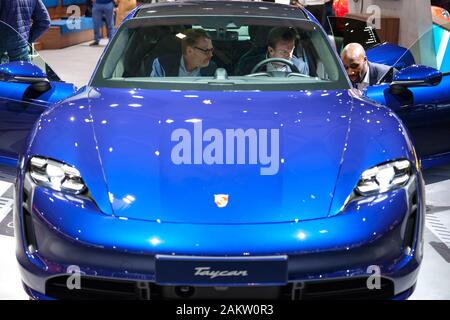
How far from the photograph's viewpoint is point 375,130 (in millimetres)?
2639

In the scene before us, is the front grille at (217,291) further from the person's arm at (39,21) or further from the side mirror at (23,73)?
the person's arm at (39,21)

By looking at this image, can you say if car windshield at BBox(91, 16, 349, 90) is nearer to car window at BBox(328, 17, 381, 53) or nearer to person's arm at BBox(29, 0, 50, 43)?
person's arm at BBox(29, 0, 50, 43)

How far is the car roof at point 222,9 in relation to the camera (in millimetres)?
3598

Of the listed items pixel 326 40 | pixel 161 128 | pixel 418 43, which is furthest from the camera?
pixel 418 43

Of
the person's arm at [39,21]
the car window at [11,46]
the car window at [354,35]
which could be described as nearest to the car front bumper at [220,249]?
the car window at [11,46]

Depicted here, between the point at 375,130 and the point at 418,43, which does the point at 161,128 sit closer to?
the point at 375,130

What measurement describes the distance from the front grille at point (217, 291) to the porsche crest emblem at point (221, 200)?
264 millimetres

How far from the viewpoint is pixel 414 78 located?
11.5ft

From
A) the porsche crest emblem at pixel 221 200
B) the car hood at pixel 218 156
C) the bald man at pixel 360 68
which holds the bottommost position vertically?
the bald man at pixel 360 68

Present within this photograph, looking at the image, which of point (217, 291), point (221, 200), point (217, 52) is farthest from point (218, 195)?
point (217, 52)

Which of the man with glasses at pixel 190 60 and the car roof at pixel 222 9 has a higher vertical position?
the car roof at pixel 222 9

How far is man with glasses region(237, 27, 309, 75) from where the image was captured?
3.45 meters
